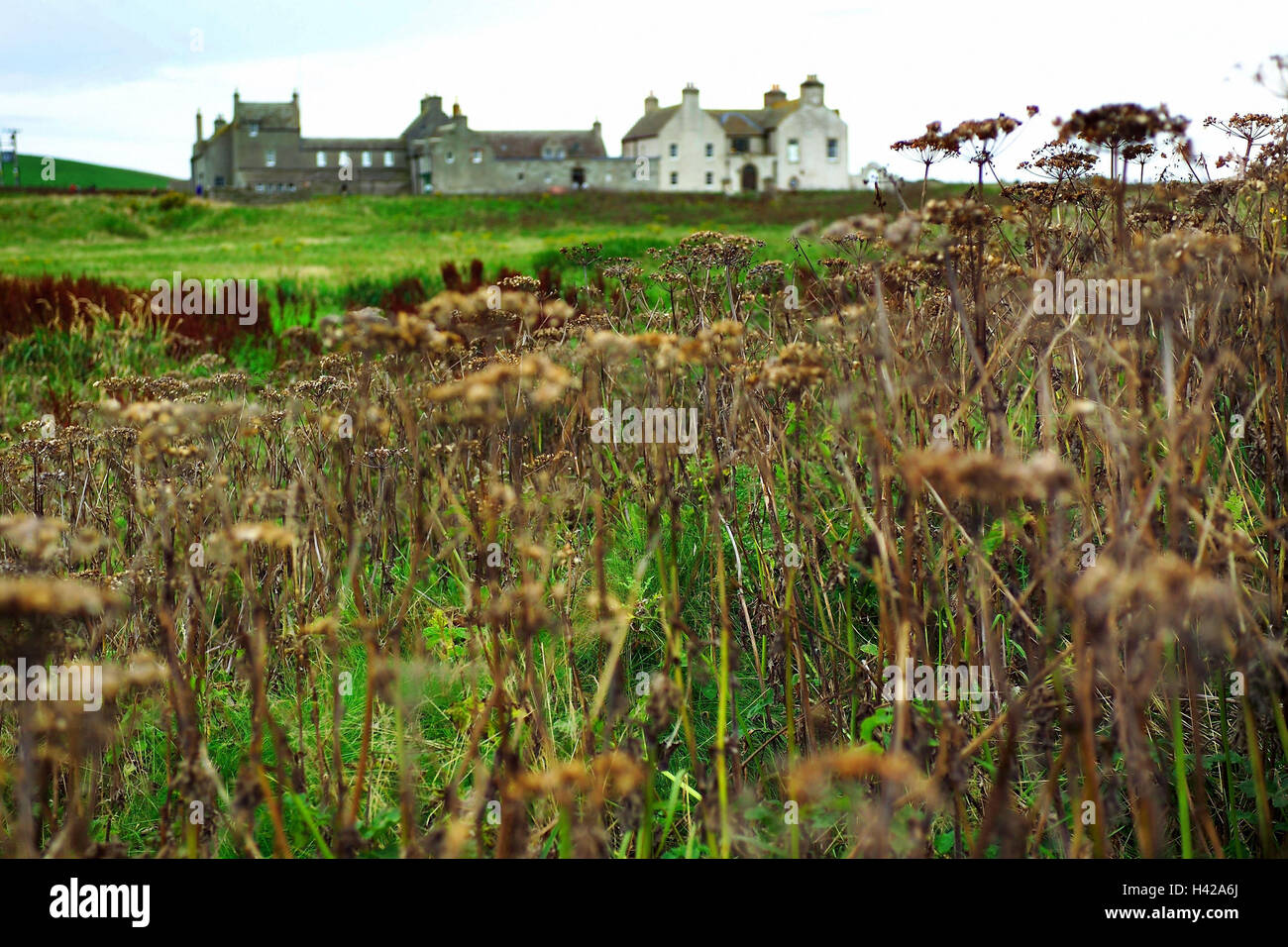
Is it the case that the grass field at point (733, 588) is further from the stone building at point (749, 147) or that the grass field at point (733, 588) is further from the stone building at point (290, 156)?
the stone building at point (290, 156)

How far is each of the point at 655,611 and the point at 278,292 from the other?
396 inches

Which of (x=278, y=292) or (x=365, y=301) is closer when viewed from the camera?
(x=278, y=292)

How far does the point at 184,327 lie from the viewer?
1001cm

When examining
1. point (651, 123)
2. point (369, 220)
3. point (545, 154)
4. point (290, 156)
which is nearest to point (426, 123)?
point (290, 156)

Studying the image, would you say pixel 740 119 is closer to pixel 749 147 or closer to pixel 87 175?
pixel 749 147

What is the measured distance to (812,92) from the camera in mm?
67000

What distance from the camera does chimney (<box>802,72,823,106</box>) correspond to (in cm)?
6619

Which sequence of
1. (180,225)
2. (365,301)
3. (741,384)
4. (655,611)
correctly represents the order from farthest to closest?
(180,225) < (365,301) < (655,611) < (741,384)

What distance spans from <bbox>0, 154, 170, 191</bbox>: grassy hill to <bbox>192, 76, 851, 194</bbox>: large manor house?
73.8 ft

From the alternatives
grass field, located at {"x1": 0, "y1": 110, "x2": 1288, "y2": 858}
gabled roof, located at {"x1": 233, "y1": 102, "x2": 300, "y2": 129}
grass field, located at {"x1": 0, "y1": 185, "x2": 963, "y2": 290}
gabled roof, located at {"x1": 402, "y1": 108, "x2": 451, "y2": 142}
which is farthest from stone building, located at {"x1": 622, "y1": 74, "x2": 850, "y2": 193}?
grass field, located at {"x1": 0, "y1": 110, "x2": 1288, "y2": 858}
